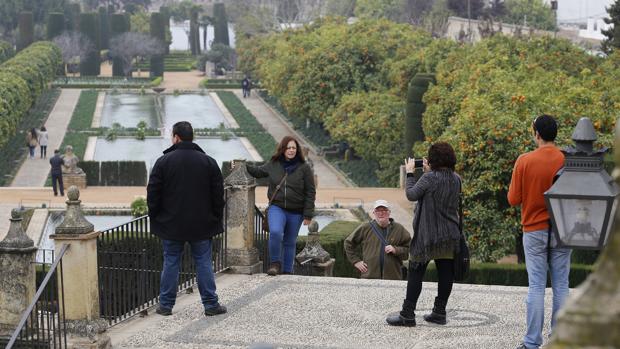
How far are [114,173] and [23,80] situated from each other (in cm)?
1539

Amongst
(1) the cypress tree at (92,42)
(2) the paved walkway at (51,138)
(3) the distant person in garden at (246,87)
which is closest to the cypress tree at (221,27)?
(1) the cypress tree at (92,42)

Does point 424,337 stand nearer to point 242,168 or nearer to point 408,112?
point 242,168

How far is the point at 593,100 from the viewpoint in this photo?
900 inches

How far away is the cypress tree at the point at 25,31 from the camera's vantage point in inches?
3118

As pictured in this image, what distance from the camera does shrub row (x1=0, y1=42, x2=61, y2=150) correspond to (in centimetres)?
3862

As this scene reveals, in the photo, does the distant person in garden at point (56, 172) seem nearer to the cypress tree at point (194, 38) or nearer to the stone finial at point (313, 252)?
the stone finial at point (313, 252)

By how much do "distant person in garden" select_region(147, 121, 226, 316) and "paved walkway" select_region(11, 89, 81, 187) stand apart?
83.8ft

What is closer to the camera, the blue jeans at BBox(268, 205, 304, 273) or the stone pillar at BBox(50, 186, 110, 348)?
the stone pillar at BBox(50, 186, 110, 348)

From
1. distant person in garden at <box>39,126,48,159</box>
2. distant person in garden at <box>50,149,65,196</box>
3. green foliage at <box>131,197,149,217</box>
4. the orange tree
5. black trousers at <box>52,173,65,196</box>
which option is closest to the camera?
the orange tree

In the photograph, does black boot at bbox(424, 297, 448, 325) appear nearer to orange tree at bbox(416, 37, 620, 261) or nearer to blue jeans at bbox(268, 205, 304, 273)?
blue jeans at bbox(268, 205, 304, 273)

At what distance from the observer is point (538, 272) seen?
729 centimetres

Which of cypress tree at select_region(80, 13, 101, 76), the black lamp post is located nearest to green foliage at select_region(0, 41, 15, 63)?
cypress tree at select_region(80, 13, 101, 76)

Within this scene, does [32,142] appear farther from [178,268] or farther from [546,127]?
[546,127]

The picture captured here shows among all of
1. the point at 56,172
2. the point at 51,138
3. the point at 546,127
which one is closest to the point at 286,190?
the point at 546,127
